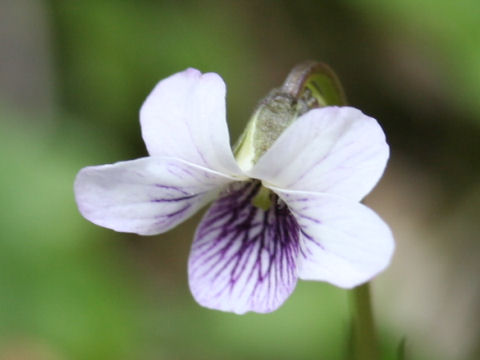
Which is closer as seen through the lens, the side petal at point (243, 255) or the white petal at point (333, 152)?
the white petal at point (333, 152)

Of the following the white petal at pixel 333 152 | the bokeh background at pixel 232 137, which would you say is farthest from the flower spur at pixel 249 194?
the bokeh background at pixel 232 137

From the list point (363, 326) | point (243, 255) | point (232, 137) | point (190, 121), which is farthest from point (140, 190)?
point (232, 137)

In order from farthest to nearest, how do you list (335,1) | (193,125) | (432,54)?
1. (335,1)
2. (432,54)
3. (193,125)

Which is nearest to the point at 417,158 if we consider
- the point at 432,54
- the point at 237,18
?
the point at 432,54

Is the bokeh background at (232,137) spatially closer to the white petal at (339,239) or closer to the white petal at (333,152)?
the white petal at (339,239)

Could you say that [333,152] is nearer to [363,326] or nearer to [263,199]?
[263,199]

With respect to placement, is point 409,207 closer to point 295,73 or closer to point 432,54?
point 432,54

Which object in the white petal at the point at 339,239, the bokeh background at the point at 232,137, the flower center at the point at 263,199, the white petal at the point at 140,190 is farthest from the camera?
the bokeh background at the point at 232,137
